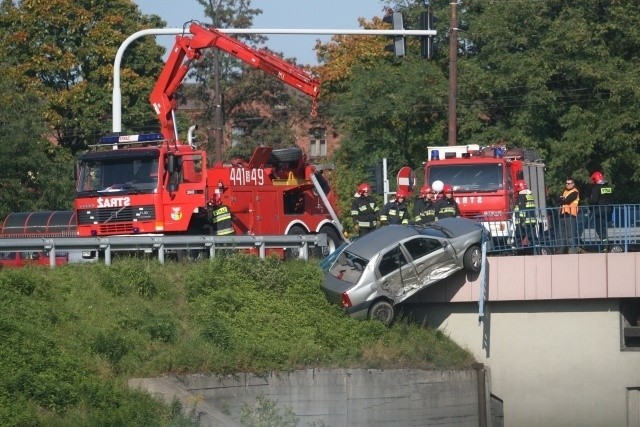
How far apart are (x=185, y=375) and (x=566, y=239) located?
9.59m

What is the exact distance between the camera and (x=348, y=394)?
68.2 ft

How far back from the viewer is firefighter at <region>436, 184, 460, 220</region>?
25.7 m

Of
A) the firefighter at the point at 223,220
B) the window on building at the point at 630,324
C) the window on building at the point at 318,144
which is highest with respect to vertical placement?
the window on building at the point at 318,144

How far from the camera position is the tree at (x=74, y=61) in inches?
1902

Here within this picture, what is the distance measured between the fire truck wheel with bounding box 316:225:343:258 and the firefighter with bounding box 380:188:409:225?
185 cm

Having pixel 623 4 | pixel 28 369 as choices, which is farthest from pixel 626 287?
pixel 623 4

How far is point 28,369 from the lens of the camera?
54.6 feet

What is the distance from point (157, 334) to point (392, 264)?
537cm

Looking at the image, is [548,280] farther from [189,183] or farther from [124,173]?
[124,173]

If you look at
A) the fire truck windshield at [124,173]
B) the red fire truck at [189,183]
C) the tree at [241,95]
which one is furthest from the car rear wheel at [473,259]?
the tree at [241,95]

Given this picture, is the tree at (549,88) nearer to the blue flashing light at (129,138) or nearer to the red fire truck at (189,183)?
the red fire truck at (189,183)

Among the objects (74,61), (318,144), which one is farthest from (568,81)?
(318,144)

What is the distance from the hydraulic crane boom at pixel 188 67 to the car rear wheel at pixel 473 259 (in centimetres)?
609

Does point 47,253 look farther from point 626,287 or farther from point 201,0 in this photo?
point 201,0
